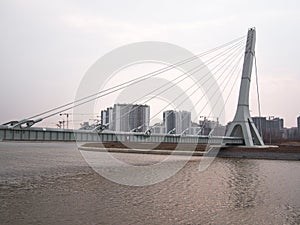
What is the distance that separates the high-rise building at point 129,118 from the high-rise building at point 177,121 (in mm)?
4808

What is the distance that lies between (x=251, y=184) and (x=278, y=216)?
8395 mm

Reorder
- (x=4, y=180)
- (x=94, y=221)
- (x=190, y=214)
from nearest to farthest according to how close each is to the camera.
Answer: (x=94, y=221) < (x=190, y=214) < (x=4, y=180)

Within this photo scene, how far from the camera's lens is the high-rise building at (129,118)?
39625 mm

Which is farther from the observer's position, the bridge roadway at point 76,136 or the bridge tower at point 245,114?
the bridge tower at point 245,114

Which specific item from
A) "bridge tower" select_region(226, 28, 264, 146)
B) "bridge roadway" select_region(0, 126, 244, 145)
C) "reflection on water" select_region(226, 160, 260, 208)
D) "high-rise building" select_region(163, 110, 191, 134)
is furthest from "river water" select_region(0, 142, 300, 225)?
"high-rise building" select_region(163, 110, 191, 134)

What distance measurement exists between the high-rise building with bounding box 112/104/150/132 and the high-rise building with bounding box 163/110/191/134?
4808 mm

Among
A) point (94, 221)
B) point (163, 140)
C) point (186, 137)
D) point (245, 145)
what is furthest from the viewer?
point (245, 145)

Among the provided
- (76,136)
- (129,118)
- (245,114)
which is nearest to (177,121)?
(245,114)

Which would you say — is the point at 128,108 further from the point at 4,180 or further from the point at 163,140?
the point at 4,180

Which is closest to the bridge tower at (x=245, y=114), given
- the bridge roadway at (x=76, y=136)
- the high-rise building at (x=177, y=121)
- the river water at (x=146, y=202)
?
the bridge roadway at (x=76, y=136)

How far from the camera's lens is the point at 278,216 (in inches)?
458

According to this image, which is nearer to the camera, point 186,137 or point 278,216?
point 278,216

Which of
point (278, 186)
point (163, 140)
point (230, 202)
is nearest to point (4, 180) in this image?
point (230, 202)

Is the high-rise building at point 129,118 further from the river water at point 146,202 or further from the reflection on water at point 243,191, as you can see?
the river water at point 146,202
